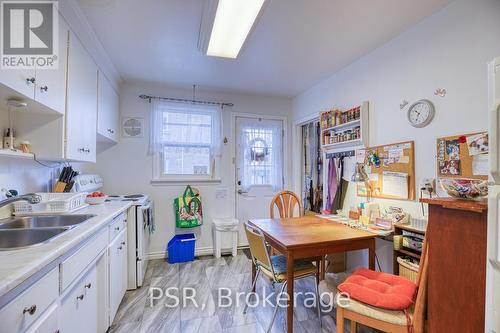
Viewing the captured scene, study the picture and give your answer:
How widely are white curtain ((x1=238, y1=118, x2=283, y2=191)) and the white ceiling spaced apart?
814mm

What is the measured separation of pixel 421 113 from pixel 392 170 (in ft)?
1.75

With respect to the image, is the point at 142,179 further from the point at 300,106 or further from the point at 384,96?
the point at 384,96

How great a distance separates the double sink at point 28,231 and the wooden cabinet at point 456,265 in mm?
1878


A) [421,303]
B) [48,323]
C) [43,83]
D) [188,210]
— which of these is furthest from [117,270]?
[421,303]

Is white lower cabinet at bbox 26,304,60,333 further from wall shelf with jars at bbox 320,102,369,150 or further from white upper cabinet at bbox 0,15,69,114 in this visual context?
A: wall shelf with jars at bbox 320,102,369,150

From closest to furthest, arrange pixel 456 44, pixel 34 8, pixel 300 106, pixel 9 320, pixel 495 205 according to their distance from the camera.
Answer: pixel 9 320, pixel 495 205, pixel 34 8, pixel 456 44, pixel 300 106

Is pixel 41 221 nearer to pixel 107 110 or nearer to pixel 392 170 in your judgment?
pixel 107 110

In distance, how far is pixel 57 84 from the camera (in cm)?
151

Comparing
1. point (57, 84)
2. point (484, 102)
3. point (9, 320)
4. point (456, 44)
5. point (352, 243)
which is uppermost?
point (456, 44)

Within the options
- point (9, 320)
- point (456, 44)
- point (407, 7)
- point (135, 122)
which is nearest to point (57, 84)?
point (9, 320)

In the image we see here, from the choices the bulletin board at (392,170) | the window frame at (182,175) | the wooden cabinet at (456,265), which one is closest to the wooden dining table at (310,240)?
the bulletin board at (392,170)

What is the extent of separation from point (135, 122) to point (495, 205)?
3555mm

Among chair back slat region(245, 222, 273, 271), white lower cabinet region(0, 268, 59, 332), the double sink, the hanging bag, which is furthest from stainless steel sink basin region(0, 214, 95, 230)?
the hanging bag

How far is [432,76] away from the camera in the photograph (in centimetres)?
183
